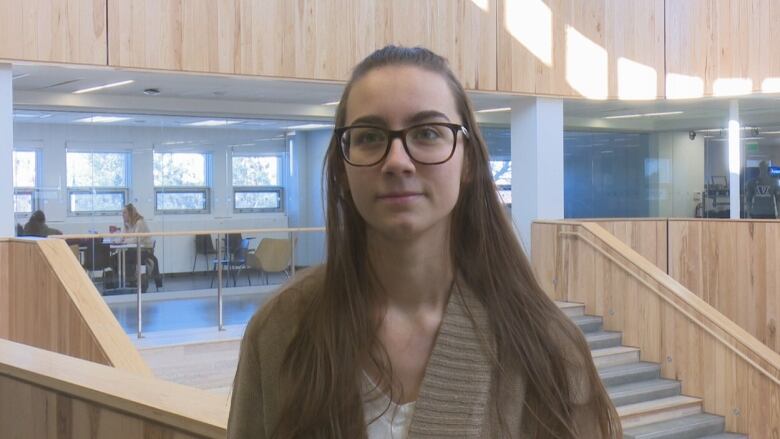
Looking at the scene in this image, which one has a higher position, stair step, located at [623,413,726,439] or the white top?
the white top

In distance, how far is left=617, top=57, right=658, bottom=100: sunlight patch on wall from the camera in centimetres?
1310

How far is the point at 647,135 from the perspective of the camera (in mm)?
15523

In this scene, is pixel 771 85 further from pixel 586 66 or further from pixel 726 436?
pixel 726 436

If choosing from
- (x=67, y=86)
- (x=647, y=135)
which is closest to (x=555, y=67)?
(x=647, y=135)

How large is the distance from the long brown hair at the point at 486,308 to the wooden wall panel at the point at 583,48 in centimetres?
1102

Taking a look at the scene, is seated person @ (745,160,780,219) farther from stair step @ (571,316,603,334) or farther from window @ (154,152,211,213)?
window @ (154,152,211,213)

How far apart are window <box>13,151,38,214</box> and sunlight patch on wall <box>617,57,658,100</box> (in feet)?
25.5

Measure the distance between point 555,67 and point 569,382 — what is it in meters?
11.9

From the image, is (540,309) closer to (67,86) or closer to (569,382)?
(569,382)

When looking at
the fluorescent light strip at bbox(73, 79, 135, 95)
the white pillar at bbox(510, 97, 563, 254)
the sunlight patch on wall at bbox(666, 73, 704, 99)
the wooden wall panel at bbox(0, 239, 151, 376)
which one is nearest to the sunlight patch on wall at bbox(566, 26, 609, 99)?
the white pillar at bbox(510, 97, 563, 254)

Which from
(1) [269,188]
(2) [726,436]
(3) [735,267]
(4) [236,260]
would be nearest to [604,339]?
(2) [726,436]

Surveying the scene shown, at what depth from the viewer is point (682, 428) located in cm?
1023

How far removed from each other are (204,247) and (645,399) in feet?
17.7

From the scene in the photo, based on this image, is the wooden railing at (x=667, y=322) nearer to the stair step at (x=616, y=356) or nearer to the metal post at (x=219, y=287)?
the stair step at (x=616, y=356)
